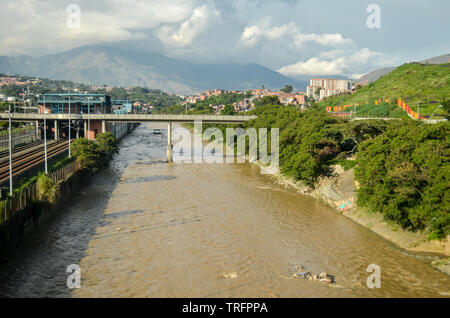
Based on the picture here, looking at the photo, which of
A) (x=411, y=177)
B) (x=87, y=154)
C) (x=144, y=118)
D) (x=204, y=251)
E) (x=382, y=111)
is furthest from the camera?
(x=382, y=111)

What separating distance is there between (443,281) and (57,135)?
2764 inches

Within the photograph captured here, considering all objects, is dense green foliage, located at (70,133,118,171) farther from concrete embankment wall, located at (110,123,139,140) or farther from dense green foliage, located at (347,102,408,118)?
dense green foliage, located at (347,102,408,118)

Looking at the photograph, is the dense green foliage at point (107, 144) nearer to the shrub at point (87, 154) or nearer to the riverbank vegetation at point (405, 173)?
the shrub at point (87, 154)

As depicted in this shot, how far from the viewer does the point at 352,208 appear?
34531mm

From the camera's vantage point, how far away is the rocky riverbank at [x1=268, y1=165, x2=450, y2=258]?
25781mm

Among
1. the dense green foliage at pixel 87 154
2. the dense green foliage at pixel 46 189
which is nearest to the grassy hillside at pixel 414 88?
the dense green foliage at pixel 87 154

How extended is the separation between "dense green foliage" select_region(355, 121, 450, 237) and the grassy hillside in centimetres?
5336

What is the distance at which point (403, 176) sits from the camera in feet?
88.8

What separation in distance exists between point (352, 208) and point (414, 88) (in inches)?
3414

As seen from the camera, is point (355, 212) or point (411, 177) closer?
point (411, 177)

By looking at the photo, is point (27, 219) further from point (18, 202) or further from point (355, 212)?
point (355, 212)

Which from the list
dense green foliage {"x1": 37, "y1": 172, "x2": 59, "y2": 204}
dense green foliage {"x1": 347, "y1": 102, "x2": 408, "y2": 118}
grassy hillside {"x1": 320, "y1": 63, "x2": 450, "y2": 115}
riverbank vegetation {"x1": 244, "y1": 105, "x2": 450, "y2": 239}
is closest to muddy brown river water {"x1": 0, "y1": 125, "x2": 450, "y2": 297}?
dense green foliage {"x1": 37, "y1": 172, "x2": 59, "y2": 204}

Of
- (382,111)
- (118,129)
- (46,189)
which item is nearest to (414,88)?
(382,111)
